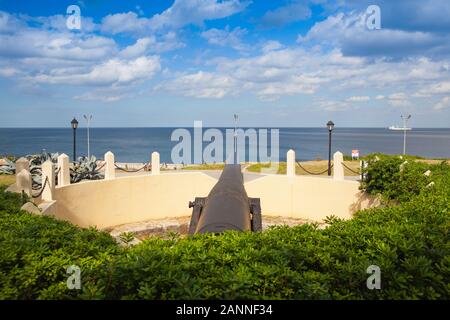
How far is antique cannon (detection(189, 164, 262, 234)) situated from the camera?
5320 mm

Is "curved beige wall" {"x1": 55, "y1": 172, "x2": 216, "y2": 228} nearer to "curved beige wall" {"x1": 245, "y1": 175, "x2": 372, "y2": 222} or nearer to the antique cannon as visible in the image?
"curved beige wall" {"x1": 245, "y1": 175, "x2": 372, "y2": 222}

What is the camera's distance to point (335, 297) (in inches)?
106

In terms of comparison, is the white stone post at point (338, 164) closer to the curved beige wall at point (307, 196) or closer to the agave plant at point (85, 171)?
the curved beige wall at point (307, 196)

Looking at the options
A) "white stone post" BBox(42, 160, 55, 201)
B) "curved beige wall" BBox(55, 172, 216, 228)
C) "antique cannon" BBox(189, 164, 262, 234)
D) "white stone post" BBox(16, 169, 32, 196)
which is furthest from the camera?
"curved beige wall" BBox(55, 172, 216, 228)

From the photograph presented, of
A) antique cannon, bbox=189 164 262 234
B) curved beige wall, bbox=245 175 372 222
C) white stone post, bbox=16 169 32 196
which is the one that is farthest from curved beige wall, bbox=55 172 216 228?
antique cannon, bbox=189 164 262 234

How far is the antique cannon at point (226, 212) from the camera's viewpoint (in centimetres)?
532

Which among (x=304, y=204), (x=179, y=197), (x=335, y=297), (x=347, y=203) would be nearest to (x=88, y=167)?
(x=179, y=197)

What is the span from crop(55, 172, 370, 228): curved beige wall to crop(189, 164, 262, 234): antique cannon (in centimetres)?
556

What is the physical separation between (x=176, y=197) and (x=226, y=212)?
8.95m

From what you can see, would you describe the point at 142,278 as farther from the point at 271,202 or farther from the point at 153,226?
the point at 271,202

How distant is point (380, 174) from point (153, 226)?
24.2 feet

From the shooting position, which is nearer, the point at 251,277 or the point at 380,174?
the point at 251,277

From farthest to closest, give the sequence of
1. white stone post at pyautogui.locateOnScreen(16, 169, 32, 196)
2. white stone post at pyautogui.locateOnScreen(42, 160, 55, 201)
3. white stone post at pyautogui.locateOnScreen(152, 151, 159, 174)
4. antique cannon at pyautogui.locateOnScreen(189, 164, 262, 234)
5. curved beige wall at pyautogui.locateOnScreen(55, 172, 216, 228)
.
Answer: white stone post at pyautogui.locateOnScreen(152, 151, 159, 174) → curved beige wall at pyautogui.locateOnScreen(55, 172, 216, 228) → white stone post at pyautogui.locateOnScreen(42, 160, 55, 201) → white stone post at pyautogui.locateOnScreen(16, 169, 32, 196) → antique cannon at pyautogui.locateOnScreen(189, 164, 262, 234)

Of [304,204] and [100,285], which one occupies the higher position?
[100,285]
